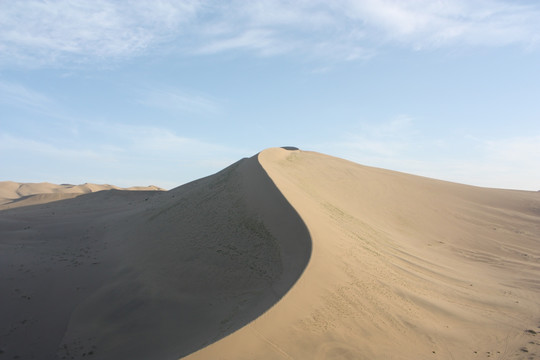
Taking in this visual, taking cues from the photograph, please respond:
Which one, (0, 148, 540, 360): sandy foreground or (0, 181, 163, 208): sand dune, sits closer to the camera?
(0, 148, 540, 360): sandy foreground

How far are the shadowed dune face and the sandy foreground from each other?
0.12 feet

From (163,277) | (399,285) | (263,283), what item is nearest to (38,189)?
(163,277)

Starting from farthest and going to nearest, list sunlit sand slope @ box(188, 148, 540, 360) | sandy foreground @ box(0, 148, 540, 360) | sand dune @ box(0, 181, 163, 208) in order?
sand dune @ box(0, 181, 163, 208) → sandy foreground @ box(0, 148, 540, 360) → sunlit sand slope @ box(188, 148, 540, 360)

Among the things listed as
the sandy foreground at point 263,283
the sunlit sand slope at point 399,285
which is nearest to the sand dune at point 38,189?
the sandy foreground at point 263,283

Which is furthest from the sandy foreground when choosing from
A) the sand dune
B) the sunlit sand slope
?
the sand dune

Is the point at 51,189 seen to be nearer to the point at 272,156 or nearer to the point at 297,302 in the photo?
the point at 272,156

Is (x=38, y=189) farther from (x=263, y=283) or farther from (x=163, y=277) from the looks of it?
(x=263, y=283)

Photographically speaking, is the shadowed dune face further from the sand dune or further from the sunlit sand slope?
the sand dune

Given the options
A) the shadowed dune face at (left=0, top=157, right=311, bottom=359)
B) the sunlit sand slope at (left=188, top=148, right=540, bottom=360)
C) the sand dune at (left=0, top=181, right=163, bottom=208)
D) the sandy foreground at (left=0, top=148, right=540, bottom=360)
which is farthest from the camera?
the sand dune at (left=0, top=181, right=163, bottom=208)

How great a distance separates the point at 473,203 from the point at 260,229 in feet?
49.1

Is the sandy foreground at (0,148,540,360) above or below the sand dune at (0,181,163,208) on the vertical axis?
below

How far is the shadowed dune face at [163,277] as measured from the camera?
6.67 m

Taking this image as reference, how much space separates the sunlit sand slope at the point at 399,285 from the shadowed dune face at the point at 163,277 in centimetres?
54

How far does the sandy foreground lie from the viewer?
587cm
